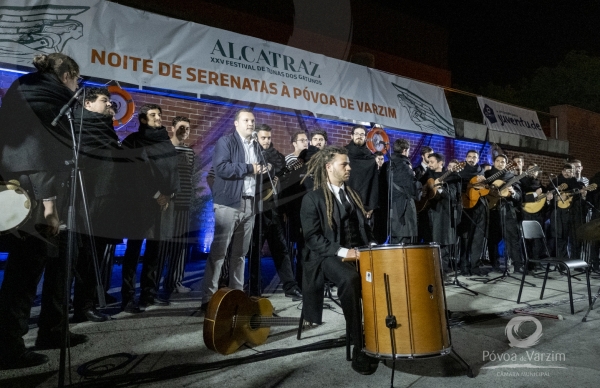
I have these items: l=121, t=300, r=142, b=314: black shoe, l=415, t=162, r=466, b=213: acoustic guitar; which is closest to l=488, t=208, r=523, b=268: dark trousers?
l=415, t=162, r=466, b=213: acoustic guitar

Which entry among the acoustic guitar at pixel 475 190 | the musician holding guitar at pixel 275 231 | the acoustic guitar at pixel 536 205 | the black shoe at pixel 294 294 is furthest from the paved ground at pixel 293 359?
the acoustic guitar at pixel 536 205

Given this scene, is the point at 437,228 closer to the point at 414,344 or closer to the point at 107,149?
the point at 414,344

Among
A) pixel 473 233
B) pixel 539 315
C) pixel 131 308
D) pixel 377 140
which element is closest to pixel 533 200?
pixel 473 233

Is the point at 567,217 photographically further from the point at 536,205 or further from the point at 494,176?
the point at 494,176

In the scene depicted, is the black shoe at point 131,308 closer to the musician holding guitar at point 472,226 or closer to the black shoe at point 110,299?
the black shoe at point 110,299

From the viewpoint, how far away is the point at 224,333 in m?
3.41

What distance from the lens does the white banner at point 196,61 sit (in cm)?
518

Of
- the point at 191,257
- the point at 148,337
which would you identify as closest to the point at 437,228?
the point at 191,257

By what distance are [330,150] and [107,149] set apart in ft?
6.96

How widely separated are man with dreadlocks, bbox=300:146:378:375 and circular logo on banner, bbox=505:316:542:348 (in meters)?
1.56

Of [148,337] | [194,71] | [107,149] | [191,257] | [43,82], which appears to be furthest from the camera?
[191,257]

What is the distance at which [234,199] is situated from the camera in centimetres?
479

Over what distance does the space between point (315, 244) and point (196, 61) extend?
3877 mm

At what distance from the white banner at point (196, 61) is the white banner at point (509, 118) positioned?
9.39 ft
